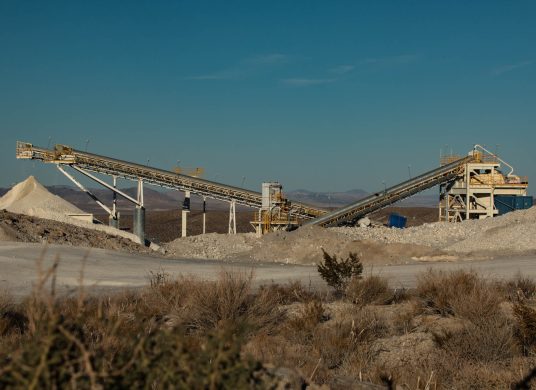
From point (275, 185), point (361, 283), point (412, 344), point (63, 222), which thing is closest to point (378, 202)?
point (275, 185)

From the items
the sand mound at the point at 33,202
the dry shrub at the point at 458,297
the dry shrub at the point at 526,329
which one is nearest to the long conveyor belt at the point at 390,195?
the sand mound at the point at 33,202

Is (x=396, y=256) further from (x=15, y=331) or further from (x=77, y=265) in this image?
(x=15, y=331)

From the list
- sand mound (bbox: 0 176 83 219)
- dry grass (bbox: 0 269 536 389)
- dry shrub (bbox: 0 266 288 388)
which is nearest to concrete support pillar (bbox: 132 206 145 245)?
sand mound (bbox: 0 176 83 219)

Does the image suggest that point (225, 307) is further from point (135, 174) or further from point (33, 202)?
point (33, 202)

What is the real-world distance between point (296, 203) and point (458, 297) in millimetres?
29479

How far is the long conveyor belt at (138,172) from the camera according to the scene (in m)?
37.8

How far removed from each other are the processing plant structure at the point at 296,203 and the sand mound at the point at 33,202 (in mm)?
1907

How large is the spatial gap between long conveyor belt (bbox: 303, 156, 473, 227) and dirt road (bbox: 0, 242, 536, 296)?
47.4ft

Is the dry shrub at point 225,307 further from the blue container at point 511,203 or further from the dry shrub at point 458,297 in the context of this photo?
the blue container at point 511,203

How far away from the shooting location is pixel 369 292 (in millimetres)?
13734

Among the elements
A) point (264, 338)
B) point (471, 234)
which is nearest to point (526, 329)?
point (264, 338)

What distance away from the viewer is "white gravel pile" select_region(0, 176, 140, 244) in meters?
34.2

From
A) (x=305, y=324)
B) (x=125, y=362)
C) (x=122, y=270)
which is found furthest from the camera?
(x=122, y=270)

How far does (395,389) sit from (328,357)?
1670 mm
